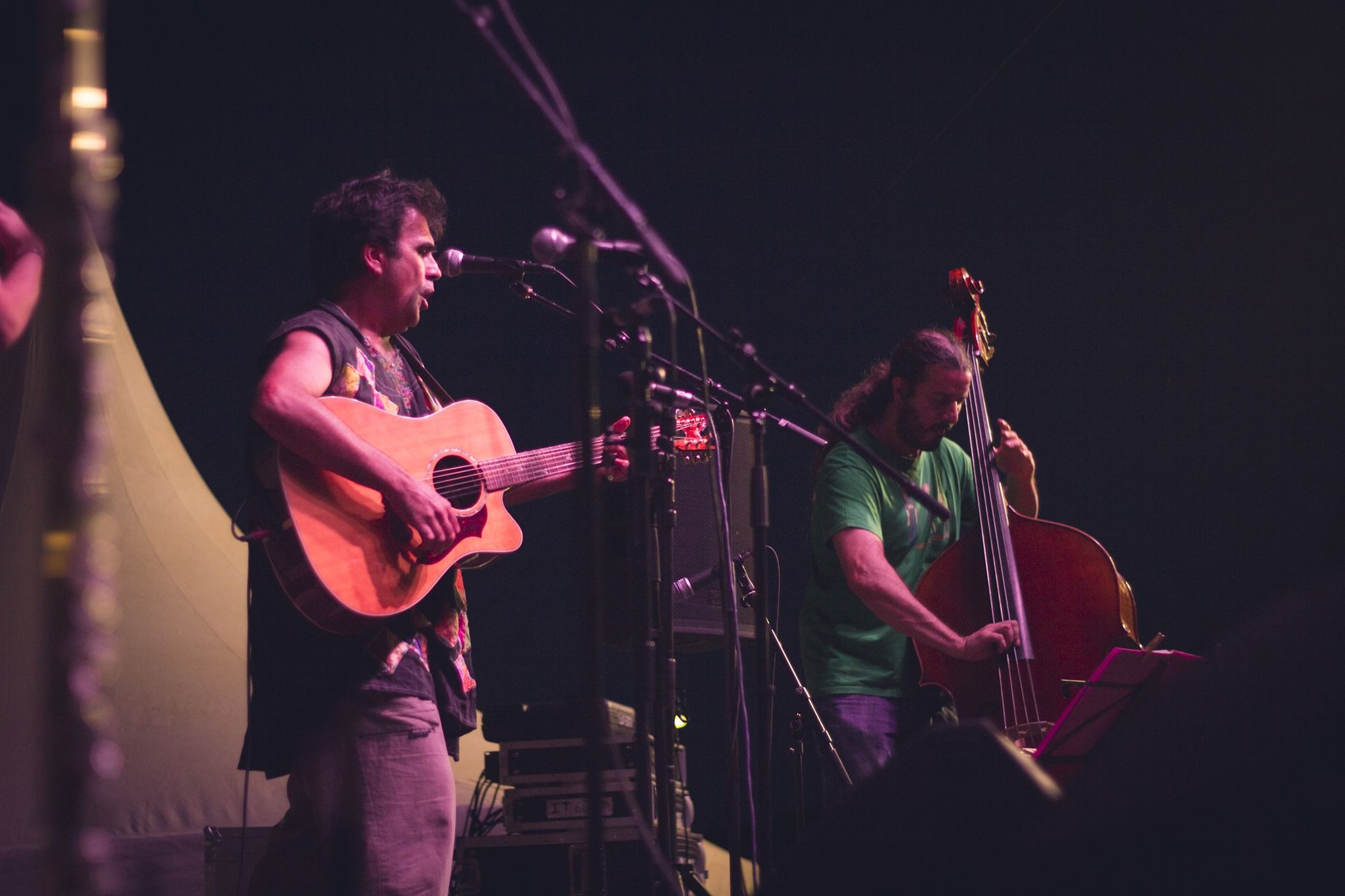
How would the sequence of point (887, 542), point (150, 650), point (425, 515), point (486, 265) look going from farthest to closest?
point (150, 650) → point (887, 542) → point (486, 265) → point (425, 515)

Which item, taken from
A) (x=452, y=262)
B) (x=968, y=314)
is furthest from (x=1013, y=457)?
(x=452, y=262)

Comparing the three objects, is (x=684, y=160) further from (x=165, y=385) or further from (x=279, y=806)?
(x=279, y=806)

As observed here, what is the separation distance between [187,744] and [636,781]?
281 cm

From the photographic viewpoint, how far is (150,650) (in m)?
4.16

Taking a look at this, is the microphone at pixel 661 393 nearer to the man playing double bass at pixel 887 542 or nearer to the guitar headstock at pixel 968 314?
the man playing double bass at pixel 887 542

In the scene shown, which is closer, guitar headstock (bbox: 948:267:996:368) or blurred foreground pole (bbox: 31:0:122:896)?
blurred foreground pole (bbox: 31:0:122:896)

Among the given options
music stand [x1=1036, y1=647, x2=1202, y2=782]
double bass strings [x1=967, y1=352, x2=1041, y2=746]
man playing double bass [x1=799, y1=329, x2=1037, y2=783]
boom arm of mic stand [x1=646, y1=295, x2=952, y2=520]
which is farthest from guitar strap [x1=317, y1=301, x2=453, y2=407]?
music stand [x1=1036, y1=647, x2=1202, y2=782]

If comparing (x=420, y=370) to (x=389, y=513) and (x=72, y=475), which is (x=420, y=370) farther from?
(x=72, y=475)

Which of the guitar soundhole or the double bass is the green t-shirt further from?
the guitar soundhole

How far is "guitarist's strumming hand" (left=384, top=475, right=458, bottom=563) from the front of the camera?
223 cm

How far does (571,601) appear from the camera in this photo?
5543mm

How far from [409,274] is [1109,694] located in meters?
1.77

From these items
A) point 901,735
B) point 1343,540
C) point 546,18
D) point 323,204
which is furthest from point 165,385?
point 1343,540

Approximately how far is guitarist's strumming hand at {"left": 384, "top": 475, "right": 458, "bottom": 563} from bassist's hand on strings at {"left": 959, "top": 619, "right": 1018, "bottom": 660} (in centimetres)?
134
